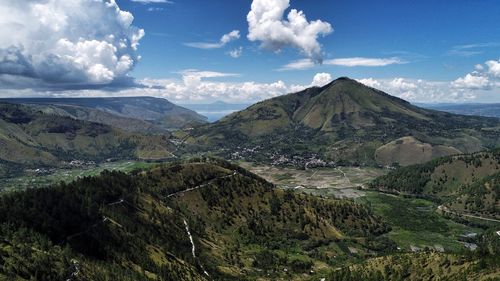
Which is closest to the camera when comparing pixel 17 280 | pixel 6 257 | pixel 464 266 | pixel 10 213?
pixel 17 280

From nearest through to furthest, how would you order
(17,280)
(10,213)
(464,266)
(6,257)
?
(17,280), (6,257), (464,266), (10,213)

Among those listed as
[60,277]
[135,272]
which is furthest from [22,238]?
[135,272]

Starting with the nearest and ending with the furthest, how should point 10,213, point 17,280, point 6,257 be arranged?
point 17,280 < point 6,257 < point 10,213

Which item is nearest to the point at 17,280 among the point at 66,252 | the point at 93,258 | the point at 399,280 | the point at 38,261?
the point at 38,261

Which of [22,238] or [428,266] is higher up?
[22,238]

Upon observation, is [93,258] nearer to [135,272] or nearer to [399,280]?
[135,272]

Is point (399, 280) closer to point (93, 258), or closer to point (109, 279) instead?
point (109, 279)

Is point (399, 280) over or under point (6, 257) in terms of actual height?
under

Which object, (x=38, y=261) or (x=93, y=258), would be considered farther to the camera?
(x=93, y=258)

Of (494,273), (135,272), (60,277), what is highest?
(494,273)
